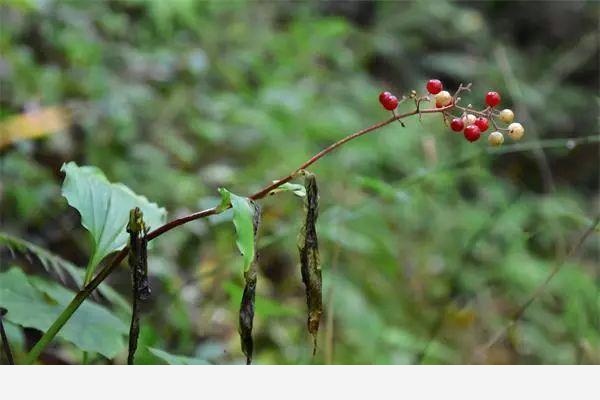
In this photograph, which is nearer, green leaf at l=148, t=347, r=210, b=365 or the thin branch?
Answer: green leaf at l=148, t=347, r=210, b=365

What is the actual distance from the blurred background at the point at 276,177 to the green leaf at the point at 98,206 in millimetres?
306

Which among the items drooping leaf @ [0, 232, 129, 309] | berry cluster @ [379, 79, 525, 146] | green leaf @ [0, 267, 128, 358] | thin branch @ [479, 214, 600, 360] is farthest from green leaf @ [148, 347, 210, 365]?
thin branch @ [479, 214, 600, 360]

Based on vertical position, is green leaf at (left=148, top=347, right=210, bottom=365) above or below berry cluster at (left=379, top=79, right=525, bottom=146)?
below

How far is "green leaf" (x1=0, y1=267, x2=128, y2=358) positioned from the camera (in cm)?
70

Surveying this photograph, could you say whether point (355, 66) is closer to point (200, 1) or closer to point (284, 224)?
point (200, 1)

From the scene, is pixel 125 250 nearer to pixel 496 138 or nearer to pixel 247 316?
pixel 247 316

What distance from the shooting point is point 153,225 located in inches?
30.1

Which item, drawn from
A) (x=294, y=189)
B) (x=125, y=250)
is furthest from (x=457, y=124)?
(x=125, y=250)

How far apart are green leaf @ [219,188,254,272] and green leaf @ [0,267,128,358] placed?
199mm

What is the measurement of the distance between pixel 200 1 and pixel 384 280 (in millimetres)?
1067

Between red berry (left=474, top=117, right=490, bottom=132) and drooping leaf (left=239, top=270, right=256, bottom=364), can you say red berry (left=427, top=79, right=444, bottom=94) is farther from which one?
drooping leaf (left=239, top=270, right=256, bottom=364)

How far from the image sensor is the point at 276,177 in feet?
6.29

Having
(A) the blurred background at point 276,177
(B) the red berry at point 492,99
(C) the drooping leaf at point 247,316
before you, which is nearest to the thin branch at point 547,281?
(A) the blurred background at point 276,177
